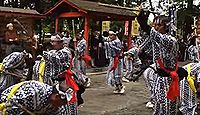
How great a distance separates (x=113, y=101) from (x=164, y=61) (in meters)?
4.90

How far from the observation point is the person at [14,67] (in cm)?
609

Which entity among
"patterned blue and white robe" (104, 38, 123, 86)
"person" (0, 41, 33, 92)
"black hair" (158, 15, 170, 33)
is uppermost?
"black hair" (158, 15, 170, 33)

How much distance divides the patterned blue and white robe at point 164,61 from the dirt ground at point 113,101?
301cm

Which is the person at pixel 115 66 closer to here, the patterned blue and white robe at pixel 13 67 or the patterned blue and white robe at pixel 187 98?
the patterned blue and white robe at pixel 187 98

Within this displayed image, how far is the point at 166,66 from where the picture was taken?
5.86m

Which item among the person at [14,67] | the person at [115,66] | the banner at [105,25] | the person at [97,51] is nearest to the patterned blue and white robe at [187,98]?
the person at [14,67]

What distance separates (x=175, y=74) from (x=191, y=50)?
393 centimetres

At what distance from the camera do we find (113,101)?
10562 millimetres

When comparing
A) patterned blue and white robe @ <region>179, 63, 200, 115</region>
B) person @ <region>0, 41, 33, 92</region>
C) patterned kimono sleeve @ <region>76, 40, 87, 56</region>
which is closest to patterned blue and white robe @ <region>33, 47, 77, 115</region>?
person @ <region>0, 41, 33, 92</region>

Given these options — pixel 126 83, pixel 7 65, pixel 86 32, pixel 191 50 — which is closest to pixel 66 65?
pixel 7 65

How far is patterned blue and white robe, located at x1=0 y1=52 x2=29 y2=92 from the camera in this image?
608 cm

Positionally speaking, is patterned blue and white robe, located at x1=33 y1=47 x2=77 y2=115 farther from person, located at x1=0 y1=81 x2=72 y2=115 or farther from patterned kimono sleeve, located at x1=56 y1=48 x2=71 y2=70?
person, located at x1=0 y1=81 x2=72 y2=115

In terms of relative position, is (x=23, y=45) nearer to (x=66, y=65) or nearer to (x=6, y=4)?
(x=66, y=65)

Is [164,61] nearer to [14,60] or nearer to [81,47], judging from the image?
[14,60]
